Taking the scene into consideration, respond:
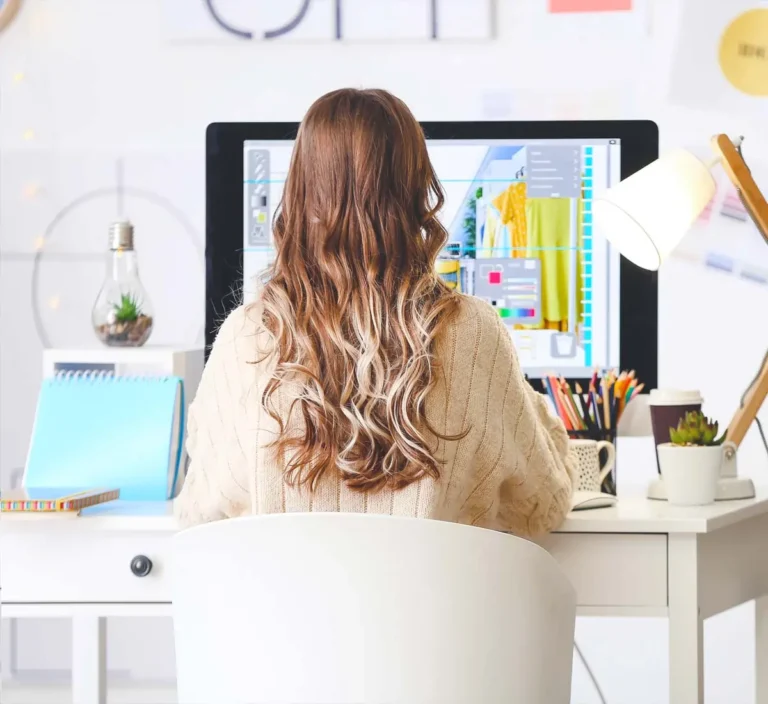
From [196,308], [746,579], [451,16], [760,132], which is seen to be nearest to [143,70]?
[196,308]

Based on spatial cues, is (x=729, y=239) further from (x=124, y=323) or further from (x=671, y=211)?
(x=124, y=323)

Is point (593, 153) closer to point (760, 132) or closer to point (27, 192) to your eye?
point (760, 132)

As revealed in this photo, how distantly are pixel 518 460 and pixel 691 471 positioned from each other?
25 centimetres

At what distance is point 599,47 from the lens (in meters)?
1.84

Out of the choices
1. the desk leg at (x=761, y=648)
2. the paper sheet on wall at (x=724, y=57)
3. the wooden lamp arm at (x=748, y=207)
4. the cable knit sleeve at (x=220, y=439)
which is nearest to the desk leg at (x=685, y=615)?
the wooden lamp arm at (x=748, y=207)

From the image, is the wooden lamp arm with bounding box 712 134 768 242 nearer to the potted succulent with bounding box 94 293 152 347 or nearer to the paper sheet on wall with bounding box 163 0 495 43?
the paper sheet on wall with bounding box 163 0 495 43

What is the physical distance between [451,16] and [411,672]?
4.63ft

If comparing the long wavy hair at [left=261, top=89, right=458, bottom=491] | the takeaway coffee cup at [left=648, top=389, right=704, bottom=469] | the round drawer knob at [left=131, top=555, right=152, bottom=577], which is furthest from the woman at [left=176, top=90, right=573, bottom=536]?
the takeaway coffee cup at [left=648, top=389, right=704, bottom=469]

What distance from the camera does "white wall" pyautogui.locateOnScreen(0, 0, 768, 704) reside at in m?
1.85

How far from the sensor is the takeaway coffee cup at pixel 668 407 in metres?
1.23

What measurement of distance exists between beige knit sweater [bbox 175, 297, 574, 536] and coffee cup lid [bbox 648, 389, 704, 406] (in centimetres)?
22

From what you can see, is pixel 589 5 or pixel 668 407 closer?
pixel 668 407

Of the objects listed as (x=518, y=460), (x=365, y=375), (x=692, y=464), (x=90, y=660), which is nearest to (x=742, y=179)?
(x=692, y=464)

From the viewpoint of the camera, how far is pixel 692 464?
1.14m
